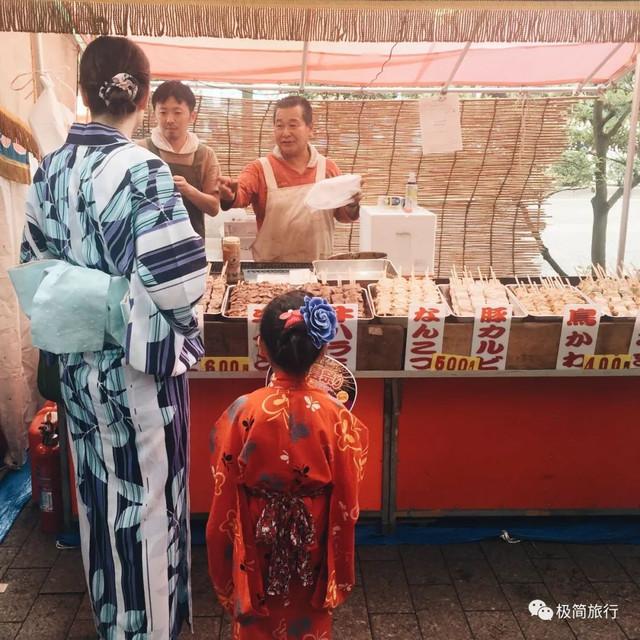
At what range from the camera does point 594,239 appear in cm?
767

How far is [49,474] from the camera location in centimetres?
352

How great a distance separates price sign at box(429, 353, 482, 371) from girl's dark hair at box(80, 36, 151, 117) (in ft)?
5.95

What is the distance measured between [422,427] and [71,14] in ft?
8.50

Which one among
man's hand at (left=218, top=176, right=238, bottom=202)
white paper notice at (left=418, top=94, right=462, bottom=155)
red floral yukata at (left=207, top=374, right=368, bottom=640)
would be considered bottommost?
red floral yukata at (left=207, top=374, right=368, bottom=640)

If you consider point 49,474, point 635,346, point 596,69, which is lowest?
point 49,474

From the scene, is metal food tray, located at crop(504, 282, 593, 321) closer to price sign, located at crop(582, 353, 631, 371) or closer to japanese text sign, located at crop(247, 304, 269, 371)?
price sign, located at crop(582, 353, 631, 371)

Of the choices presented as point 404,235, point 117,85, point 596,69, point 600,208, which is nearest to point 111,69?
point 117,85

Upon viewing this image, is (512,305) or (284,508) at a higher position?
(512,305)

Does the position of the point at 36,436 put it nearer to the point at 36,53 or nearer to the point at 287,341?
the point at 287,341

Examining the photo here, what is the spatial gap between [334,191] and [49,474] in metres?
2.71

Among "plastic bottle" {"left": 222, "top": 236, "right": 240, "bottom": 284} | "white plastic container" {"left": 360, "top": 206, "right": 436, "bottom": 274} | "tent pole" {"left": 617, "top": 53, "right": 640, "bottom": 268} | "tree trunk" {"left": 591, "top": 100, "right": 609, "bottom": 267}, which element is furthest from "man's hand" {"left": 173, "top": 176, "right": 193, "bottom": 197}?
"tree trunk" {"left": 591, "top": 100, "right": 609, "bottom": 267}

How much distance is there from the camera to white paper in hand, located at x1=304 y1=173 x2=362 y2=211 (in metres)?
4.84

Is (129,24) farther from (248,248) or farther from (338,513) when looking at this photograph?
(248,248)

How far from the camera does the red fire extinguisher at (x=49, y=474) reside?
3.50 metres
